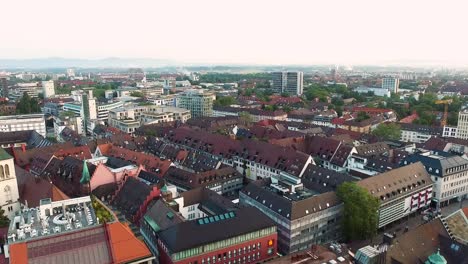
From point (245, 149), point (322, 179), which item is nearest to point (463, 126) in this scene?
point (245, 149)

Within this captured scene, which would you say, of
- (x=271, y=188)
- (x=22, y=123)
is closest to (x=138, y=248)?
(x=271, y=188)

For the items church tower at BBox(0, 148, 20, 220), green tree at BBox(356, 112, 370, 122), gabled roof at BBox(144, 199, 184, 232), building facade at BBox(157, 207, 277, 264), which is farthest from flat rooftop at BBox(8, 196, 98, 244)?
green tree at BBox(356, 112, 370, 122)

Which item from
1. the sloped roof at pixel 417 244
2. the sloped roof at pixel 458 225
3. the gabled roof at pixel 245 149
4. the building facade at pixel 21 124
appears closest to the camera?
the sloped roof at pixel 417 244

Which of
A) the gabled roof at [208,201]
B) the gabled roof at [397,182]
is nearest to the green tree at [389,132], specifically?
the gabled roof at [397,182]

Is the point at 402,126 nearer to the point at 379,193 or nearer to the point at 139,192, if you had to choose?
the point at 379,193

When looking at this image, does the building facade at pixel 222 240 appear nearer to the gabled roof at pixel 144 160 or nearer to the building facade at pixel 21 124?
the gabled roof at pixel 144 160

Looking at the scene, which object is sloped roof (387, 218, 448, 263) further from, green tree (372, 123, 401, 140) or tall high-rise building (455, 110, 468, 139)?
tall high-rise building (455, 110, 468, 139)
